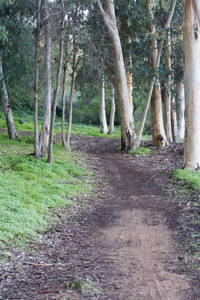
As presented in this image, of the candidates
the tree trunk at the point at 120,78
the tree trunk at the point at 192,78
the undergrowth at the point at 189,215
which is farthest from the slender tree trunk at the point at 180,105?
the undergrowth at the point at 189,215

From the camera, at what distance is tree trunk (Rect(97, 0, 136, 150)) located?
14.6m

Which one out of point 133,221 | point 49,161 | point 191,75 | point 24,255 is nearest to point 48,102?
point 49,161

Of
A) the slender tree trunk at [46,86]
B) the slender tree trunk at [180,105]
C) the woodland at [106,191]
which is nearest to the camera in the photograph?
the woodland at [106,191]

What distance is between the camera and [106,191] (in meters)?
9.04

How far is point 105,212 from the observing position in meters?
7.24

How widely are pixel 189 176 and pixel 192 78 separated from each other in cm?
319

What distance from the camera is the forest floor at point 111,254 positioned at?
3.70 m

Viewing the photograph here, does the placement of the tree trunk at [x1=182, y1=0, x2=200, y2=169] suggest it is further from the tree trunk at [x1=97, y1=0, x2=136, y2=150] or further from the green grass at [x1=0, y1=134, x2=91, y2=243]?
the tree trunk at [x1=97, y1=0, x2=136, y2=150]

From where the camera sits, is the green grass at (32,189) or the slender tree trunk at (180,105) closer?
the green grass at (32,189)

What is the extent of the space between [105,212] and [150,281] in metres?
3.32

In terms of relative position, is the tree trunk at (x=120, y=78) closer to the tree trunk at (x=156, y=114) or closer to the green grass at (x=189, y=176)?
the tree trunk at (x=156, y=114)

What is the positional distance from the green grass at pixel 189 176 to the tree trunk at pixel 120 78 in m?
5.37

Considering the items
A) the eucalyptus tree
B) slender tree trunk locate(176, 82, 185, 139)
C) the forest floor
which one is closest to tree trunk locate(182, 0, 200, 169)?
the forest floor

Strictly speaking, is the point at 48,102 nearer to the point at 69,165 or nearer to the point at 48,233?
the point at 69,165
